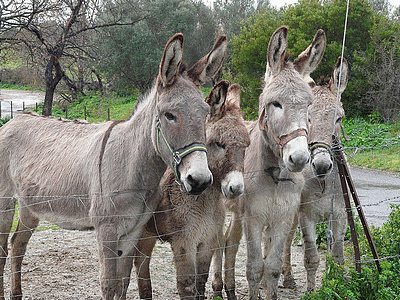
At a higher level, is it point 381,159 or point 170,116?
point 170,116

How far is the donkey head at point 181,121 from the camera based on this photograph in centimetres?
263

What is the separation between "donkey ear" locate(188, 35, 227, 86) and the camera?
304cm

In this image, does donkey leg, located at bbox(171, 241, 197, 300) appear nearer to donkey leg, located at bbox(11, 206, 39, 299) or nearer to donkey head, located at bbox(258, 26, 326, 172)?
donkey head, located at bbox(258, 26, 326, 172)

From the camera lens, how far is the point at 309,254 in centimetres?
430

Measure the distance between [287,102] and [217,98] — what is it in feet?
2.19

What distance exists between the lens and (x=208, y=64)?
10.1 feet

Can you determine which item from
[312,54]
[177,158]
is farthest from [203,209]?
[312,54]

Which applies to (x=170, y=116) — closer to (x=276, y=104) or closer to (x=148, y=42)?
(x=276, y=104)

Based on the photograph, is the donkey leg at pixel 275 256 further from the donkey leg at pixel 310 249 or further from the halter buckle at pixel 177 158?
the halter buckle at pixel 177 158

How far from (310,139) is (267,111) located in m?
0.62

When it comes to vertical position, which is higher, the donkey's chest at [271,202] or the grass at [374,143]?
the grass at [374,143]

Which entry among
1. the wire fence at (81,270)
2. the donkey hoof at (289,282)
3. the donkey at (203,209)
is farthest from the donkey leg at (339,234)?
the donkey at (203,209)

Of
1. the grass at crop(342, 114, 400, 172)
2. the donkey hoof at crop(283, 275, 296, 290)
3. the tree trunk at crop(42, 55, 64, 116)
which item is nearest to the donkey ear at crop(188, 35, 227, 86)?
the donkey hoof at crop(283, 275, 296, 290)

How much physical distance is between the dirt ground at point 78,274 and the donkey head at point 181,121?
222cm
